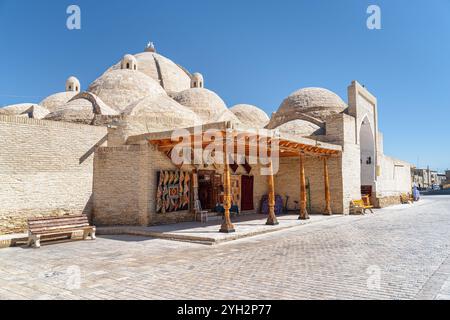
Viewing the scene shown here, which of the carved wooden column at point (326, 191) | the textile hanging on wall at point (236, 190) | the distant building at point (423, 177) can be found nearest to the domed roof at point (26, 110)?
the textile hanging on wall at point (236, 190)

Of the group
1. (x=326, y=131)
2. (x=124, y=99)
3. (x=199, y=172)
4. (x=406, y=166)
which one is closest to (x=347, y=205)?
(x=326, y=131)

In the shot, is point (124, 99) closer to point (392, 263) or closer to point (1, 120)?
point (1, 120)

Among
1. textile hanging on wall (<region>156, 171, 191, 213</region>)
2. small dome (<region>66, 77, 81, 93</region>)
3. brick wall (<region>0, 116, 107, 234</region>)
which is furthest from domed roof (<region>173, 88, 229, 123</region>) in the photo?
brick wall (<region>0, 116, 107, 234</region>)

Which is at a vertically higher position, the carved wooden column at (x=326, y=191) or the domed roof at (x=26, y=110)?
the domed roof at (x=26, y=110)

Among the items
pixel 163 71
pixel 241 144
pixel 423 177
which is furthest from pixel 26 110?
pixel 423 177

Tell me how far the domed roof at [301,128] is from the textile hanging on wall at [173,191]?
28.1 feet

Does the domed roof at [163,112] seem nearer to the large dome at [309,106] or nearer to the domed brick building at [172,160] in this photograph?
the domed brick building at [172,160]

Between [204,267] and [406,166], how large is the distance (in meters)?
29.0

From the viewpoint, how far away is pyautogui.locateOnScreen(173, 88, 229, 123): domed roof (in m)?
24.9

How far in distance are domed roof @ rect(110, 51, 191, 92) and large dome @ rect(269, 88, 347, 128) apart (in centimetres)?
1140

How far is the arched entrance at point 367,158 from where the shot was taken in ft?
68.8

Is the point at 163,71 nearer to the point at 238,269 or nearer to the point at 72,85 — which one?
the point at 72,85

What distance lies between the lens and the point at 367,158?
2169 centimetres

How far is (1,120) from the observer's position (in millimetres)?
10133
